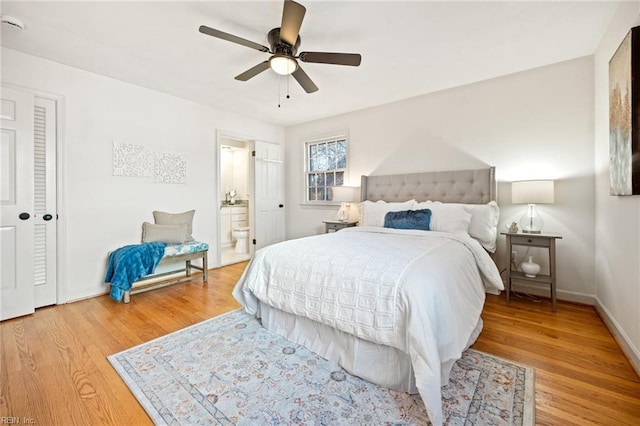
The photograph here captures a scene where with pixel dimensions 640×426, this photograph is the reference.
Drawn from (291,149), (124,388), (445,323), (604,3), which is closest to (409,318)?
(445,323)

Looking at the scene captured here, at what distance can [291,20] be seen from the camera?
1.85 m

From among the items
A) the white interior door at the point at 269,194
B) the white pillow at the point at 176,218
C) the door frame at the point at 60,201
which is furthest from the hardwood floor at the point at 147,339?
the white interior door at the point at 269,194

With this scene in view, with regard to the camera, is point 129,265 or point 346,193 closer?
point 129,265

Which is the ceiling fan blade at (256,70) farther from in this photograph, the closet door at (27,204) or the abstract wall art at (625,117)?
the abstract wall art at (625,117)

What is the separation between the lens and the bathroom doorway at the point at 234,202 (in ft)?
18.4

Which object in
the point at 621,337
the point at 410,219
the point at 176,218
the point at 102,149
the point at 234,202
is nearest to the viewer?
the point at 621,337

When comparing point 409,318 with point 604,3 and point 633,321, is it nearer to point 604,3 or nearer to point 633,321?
point 633,321

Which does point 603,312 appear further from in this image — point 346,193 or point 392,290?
point 346,193

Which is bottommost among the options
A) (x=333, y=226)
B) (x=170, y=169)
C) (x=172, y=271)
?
(x=172, y=271)

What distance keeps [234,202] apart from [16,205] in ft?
12.9

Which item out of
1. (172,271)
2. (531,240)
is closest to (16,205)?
(172,271)

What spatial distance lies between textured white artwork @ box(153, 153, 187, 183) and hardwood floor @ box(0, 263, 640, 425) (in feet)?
5.12

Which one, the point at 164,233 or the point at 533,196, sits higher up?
the point at 533,196

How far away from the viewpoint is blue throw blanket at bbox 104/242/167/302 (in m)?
2.92
